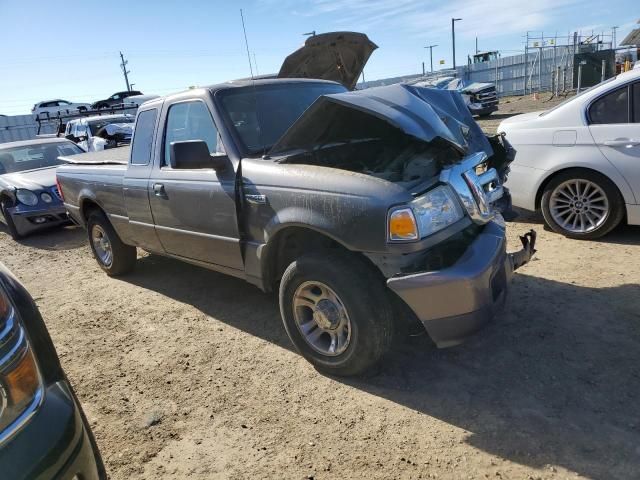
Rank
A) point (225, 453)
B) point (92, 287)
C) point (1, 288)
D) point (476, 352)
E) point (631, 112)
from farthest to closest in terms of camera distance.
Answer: point (92, 287), point (631, 112), point (476, 352), point (225, 453), point (1, 288)

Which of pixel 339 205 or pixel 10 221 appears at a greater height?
pixel 339 205

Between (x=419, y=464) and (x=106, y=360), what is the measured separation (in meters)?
2.63

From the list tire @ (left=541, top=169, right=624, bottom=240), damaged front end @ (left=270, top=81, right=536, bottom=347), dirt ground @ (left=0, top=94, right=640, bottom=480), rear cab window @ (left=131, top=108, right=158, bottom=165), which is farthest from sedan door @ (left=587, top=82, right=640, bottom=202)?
rear cab window @ (left=131, top=108, right=158, bottom=165)

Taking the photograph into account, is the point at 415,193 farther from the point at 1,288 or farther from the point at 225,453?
the point at 1,288

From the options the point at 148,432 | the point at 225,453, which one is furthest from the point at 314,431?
the point at 148,432

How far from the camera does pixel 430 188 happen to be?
282cm

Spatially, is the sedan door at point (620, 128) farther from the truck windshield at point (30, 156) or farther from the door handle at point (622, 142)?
the truck windshield at point (30, 156)

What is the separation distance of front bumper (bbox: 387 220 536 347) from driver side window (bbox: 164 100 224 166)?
75.4 inches

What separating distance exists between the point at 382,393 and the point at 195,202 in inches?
80.7

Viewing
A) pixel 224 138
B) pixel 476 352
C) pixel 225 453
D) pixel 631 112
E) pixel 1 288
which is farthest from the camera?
pixel 631 112

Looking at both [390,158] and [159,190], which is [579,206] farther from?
[159,190]

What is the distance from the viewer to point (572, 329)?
3.48 metres

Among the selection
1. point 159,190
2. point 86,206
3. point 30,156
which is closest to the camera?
point 159,190

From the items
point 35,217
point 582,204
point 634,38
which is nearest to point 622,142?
point 582,204
